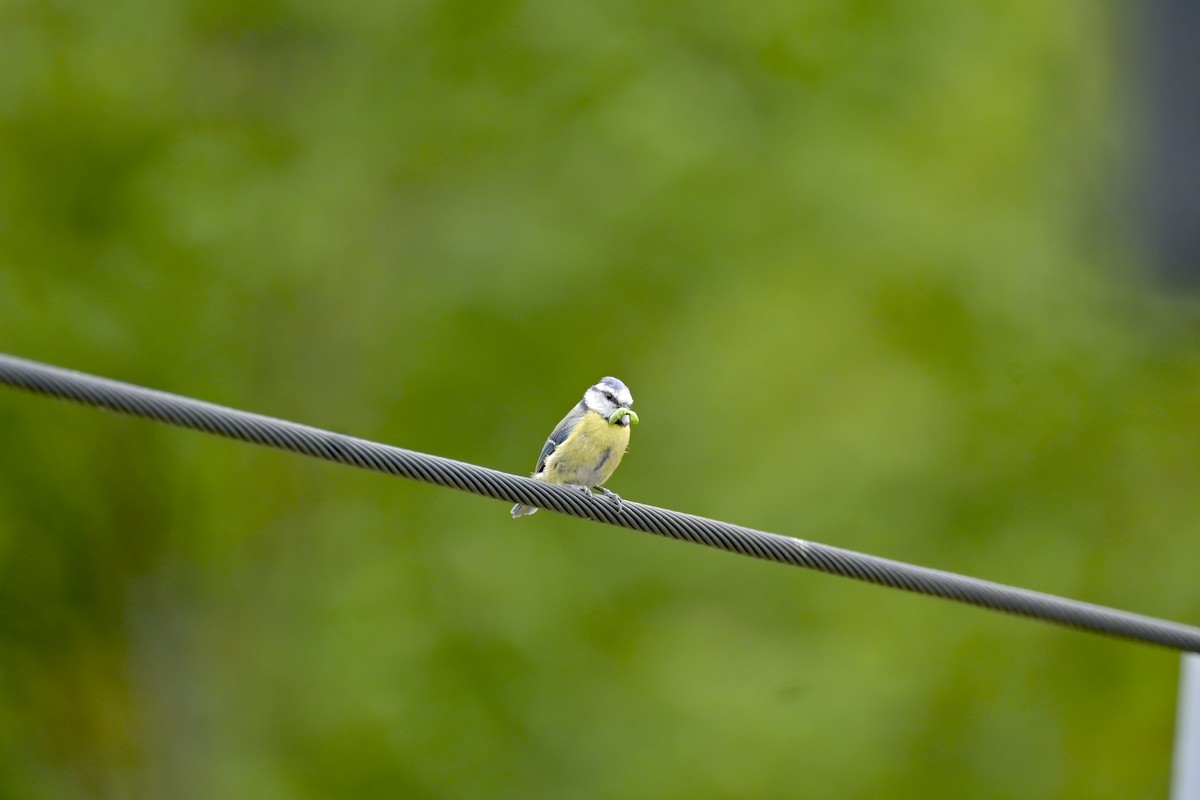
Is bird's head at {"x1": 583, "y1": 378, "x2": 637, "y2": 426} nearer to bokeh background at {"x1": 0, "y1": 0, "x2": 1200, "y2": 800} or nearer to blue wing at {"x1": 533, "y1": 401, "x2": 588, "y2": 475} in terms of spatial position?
blue wing at {"x1": 533, "y1": 401, "x2": 588, "y2": 475}

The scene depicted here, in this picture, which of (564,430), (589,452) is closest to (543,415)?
(564,430)

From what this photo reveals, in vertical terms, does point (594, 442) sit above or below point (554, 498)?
above

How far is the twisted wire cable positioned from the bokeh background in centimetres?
547

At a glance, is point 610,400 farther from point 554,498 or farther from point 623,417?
point 554,498

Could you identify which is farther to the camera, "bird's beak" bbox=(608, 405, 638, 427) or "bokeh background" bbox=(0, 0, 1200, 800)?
"bokeh background" bbox=(0, 0, 1200, 800)

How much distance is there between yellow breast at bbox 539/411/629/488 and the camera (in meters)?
5.09

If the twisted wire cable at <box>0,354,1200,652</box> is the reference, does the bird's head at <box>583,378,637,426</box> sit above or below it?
above

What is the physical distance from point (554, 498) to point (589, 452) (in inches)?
56.0

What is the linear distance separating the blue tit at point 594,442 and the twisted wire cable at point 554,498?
128cm

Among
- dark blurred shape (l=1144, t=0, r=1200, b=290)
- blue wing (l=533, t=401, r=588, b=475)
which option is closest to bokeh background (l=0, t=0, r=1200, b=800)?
dark blurred shape (l=1144, t=0, r=1200, b=290)

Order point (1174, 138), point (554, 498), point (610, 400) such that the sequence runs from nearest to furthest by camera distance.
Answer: point (554, 498), point (610, 400), point (1174, 138)

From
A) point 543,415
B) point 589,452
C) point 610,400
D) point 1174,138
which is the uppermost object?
point 1174,138

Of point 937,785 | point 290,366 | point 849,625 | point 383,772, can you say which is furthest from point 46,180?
point 937,785

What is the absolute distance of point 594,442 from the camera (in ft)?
16.7
